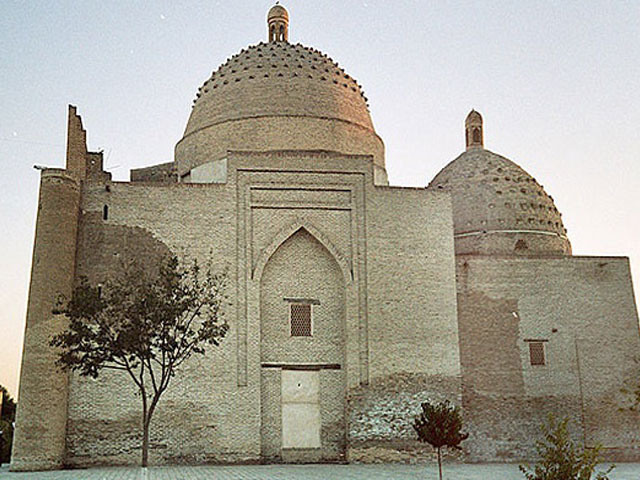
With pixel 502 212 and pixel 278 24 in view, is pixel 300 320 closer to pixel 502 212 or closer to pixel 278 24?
pixel 502 212

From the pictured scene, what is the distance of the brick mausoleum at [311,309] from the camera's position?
18859 mm

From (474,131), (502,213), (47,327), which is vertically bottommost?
(47,327)

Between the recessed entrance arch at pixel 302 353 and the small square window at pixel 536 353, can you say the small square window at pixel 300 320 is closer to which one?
the recessed entrance arch at pixel 302 353

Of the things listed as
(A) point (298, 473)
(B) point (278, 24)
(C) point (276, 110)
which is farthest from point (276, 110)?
(A) point (298, 473)

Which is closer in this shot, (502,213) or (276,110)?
(276,110)

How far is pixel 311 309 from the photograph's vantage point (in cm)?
2053

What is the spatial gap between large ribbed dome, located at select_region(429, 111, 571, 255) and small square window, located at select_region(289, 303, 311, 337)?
7806 millimetres

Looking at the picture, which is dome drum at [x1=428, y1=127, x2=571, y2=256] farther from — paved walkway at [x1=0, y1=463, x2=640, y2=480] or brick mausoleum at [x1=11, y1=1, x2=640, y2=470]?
paved walkway at [x1=0, y1=463, x2=640, y2=480]

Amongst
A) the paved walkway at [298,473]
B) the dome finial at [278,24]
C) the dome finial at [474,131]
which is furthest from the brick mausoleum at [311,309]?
the dome finial at [474,131]

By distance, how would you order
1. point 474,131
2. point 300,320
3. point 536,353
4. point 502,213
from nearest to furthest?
point 300,320 → point 536,353 → point 502,213 → point 474,131

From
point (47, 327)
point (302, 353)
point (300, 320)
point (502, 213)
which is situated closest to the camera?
point (47, 327)

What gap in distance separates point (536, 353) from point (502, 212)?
5819 millimetres

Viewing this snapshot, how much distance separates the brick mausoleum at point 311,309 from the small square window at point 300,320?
0.13 ft

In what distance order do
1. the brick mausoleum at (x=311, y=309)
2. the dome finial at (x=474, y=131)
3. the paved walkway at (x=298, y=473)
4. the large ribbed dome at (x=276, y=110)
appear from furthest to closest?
1. the dome finial at (x=474, y=131)
2. the large ribbed dome at (x=276, y=110)
3. the brick mausoleum at (x=311, y=309)
4. the paved walkway at (x=298, y=473)
